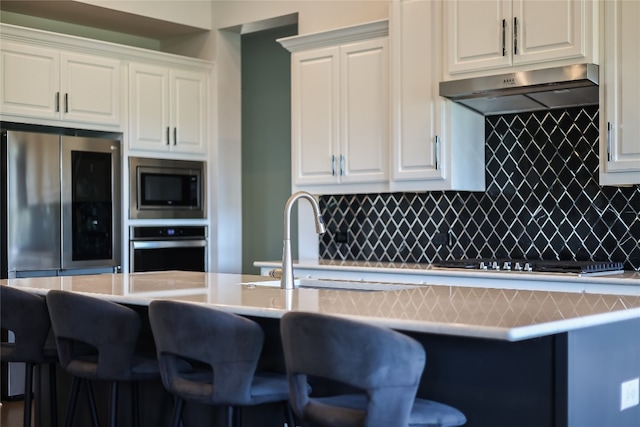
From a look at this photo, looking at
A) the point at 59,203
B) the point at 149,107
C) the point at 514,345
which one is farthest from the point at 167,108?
the point at 514,345

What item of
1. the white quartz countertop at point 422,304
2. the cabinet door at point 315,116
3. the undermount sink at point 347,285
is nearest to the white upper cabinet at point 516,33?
the cabinet door at point 315,116

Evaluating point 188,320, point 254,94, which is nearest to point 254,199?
point 254,94

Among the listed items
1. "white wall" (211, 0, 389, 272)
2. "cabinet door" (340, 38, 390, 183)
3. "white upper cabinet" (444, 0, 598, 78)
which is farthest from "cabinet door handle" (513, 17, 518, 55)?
"white wall" (211, 0, 389, 272)

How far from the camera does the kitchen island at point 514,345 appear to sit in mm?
2100

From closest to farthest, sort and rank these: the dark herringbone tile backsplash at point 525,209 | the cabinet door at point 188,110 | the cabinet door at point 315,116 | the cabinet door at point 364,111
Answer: the dark herringbone tile backsplash at point 525,209 < the cabinet door at point 364,111 < the cabinet door at point 315,116 < the cabinet door at point 188,110

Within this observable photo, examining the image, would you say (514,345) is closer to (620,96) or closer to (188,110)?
(620,96)

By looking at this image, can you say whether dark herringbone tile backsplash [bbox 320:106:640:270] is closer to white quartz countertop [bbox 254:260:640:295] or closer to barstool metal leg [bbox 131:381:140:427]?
white quartz countertop [bbox 254:260:640:295]

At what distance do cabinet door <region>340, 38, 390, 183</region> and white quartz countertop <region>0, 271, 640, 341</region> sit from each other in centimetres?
179

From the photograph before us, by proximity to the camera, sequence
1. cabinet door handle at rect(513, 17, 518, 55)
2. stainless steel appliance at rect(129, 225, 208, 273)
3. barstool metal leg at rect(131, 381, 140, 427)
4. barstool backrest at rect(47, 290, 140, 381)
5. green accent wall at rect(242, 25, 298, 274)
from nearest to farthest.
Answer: barstool backrest at rect(47, 290, 140, 381) < barstool metal leg at rect(131, 381, 140, 427) < cabinet door handle at rect(513, 17, 518, 55) < stainless steel appliance at rect(129, 225, 208, 273) < green accent wall at rect(242, 25, 298, 274)

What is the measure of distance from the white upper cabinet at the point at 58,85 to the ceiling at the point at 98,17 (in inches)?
17.2

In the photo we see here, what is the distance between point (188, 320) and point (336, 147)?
2967 millimetres

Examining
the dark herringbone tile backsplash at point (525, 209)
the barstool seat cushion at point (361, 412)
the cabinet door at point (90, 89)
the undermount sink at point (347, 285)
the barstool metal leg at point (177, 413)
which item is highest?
the cabinet door at point (90, 89)

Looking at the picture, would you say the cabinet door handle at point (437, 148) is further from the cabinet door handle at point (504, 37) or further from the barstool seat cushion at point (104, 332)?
the barstool seat cushion at point (104, 332)

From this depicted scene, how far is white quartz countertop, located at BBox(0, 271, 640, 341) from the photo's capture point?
2021mm
